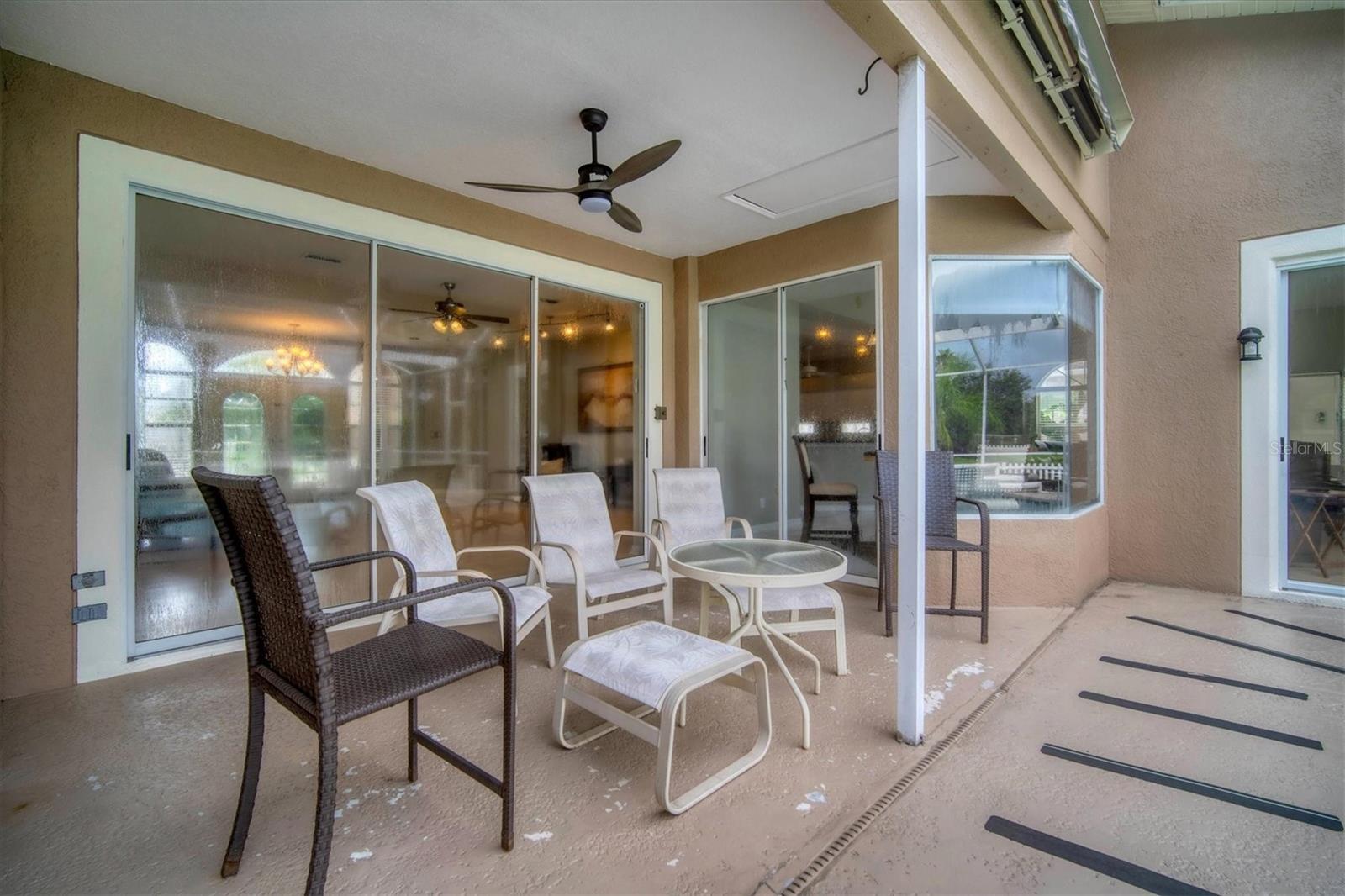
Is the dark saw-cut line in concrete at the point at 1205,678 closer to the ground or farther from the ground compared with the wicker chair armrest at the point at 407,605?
closer to the ground

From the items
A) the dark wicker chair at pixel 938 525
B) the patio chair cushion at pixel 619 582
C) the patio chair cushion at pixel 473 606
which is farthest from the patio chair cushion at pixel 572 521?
the dark wicker chair at pixel 938 525

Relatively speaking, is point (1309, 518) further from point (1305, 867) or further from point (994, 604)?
point (1305, 867)

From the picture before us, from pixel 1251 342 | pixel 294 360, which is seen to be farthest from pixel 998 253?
pixel 294 360

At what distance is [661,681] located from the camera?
1.72 metres

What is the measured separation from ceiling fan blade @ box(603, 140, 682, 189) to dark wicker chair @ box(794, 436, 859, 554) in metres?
2.50

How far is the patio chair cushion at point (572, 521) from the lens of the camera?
320cm

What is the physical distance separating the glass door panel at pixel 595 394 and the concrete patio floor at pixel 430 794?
2338 millimetres

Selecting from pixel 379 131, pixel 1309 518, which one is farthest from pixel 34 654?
pixel 1309 518

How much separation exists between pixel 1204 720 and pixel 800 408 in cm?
296

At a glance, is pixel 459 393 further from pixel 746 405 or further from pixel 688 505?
pixel 746 405

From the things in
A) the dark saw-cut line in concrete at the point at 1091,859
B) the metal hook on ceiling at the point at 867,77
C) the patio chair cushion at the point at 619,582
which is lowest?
the dark saw-cut line in concrete at the point at 1091,859

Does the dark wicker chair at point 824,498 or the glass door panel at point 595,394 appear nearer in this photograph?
the dark wicker chair at point 824,498

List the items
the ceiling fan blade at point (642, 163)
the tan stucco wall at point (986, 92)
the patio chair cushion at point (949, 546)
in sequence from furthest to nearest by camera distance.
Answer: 1. the patio chair cushion at point (949, 546)
2. the ceiling fan blade at point (642, 163)
3. the tan stucco wall at point (986, 92)

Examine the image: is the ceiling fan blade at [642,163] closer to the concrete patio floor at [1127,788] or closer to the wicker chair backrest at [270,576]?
the wicker chair backrest at [270,576]
